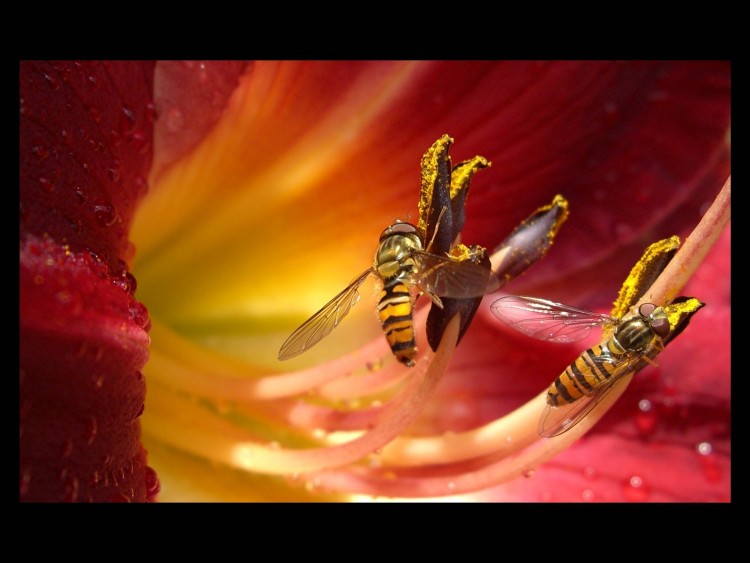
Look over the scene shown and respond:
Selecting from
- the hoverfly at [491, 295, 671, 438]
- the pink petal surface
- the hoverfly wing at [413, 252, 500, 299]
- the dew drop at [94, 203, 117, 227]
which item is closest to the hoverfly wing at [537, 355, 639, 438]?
the hoverfly at [491, 295, 671, 438]

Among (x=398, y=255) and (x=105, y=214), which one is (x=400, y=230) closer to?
(x=398, y=255)

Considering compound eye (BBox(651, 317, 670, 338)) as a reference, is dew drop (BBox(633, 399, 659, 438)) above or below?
above

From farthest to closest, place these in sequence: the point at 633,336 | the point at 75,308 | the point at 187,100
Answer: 1. the point at 187,100
2. the point at 633,336
3. the point at 75,308

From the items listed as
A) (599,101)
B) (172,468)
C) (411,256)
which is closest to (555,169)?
(599,101)

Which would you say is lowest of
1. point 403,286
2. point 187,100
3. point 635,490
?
point 635,490

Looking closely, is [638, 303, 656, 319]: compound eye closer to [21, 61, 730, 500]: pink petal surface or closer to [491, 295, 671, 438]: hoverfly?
[491, 295, 671, 438]: hoverfly

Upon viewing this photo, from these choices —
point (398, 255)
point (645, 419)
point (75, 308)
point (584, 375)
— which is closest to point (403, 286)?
point (398, 255)

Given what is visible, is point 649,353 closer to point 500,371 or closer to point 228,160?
point 500,371
